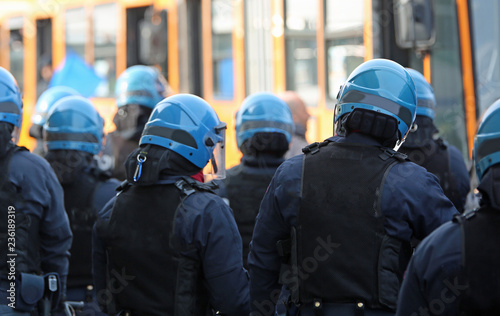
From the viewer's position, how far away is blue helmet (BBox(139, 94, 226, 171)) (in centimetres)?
363

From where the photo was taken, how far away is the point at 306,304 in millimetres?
3227

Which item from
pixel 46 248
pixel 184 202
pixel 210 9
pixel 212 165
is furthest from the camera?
pixel 210 9

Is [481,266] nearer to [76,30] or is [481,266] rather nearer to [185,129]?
[185,129]

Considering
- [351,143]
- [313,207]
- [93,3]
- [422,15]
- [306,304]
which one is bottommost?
[306,304]

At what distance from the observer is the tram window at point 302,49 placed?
845 centimetres

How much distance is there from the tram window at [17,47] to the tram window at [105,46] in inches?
105

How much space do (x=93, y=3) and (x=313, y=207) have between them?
975cm

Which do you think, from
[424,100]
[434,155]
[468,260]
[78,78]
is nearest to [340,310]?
[468,260]

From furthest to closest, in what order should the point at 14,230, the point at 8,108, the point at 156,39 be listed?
the point at 156,39, the point at 8,108, the point at 14,230

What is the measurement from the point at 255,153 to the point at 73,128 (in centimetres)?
117

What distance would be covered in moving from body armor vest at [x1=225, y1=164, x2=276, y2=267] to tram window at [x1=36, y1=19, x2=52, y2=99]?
9.16 meters

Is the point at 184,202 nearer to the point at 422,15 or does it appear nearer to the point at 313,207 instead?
the point at 313,207

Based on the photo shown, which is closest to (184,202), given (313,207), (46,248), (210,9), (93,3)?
(313,207)

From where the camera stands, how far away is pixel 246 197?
4.82 m
